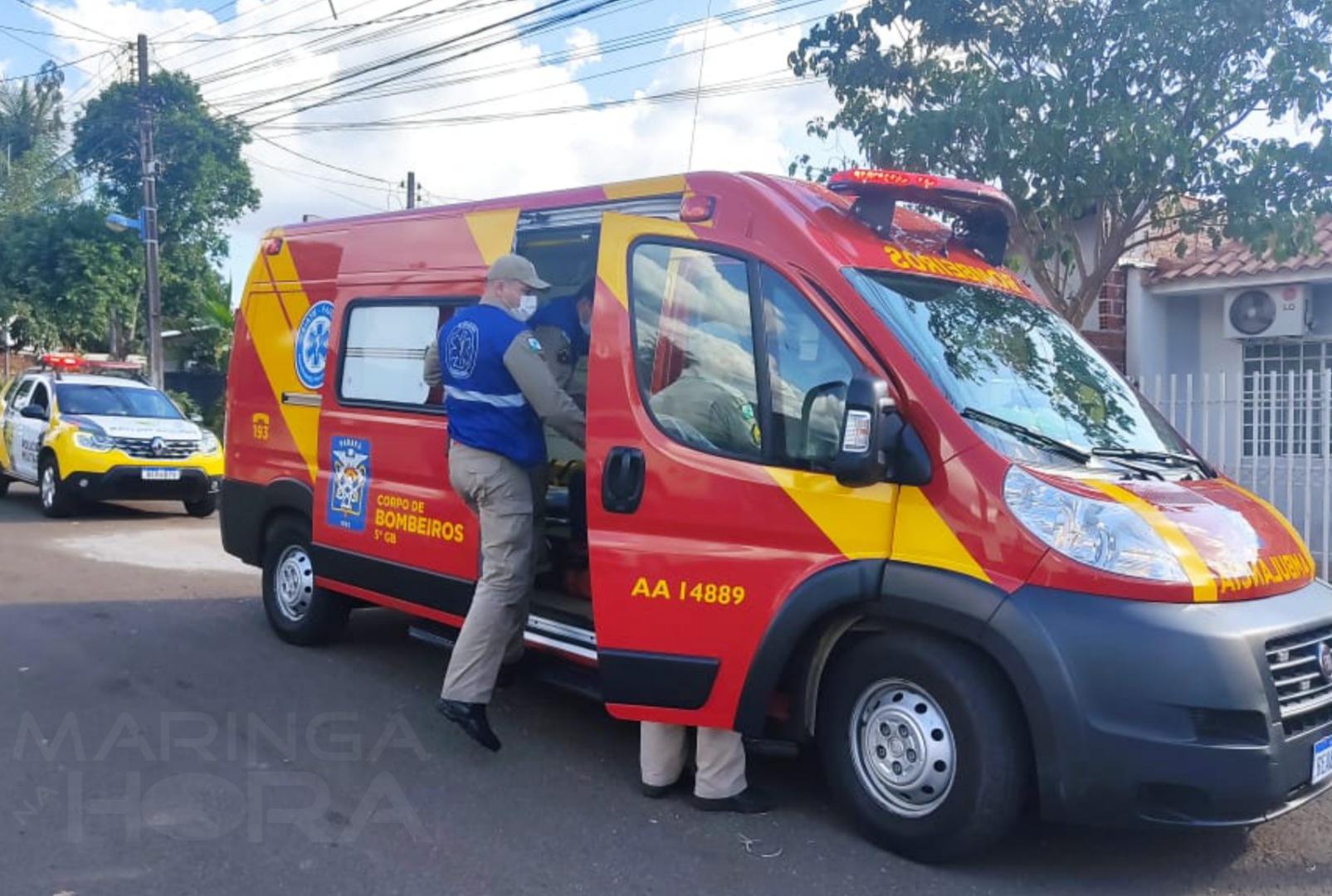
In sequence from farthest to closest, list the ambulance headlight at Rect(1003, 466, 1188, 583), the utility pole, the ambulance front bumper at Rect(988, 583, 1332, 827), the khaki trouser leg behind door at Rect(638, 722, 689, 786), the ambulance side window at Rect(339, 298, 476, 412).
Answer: the utility pole
the ambulance side window at Rect(339, 298, 476, 412)
the khaki trouser leg behind door at Rect(638, 722, 689, 786)
the ambulance headlight at Rect(1003, 466, 1188, 583)
the ambulance front bumper at Rect(988, 583, 1332, 827)

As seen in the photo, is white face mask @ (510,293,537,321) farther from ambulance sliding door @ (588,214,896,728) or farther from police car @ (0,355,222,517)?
police car @ (0,355,222,517)

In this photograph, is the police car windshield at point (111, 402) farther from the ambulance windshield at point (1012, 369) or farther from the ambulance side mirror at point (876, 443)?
the ambulance side mirror at point (876, 443)

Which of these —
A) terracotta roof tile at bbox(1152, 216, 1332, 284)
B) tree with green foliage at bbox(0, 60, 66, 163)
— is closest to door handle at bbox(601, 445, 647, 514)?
terracotta roof tile at bbox(1152, 216, 1332, 284)

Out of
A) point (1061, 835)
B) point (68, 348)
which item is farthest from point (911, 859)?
point (68, 348)

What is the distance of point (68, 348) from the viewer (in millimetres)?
28734

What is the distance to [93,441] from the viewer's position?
41.8ft

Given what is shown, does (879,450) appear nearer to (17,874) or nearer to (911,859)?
(911,859)

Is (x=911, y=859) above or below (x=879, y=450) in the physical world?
below

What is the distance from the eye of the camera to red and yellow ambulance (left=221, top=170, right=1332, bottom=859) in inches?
143

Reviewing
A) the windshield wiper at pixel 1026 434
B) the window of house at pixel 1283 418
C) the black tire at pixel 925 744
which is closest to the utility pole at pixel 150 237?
the window of house at pixel 1283 418

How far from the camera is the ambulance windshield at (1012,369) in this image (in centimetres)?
415

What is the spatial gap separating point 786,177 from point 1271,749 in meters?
2.75

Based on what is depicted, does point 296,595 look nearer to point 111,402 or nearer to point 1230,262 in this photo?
point 111,402

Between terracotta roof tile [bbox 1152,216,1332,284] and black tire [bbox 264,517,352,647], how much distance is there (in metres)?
9.40
